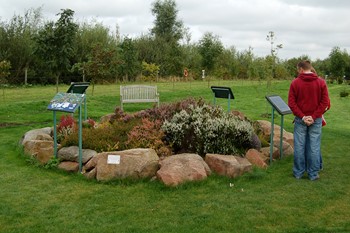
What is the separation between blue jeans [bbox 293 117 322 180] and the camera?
7355 mm

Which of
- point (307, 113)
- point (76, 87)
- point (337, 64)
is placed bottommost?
point (307, 113)

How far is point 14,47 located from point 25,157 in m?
29.9

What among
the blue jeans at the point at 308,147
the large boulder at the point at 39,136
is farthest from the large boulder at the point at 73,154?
the blue jeans at the point at 308,147

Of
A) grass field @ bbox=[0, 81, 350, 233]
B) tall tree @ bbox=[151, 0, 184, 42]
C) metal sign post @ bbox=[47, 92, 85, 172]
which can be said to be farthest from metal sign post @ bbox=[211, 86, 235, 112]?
tall tree @ bbox=[151, 0, 184, 42]

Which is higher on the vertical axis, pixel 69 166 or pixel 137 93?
pixel 137 93

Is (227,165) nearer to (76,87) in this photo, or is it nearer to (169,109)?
(169,109)

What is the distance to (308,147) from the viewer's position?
24.5ft

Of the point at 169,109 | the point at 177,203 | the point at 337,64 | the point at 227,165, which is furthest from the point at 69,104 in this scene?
the point at 337,64

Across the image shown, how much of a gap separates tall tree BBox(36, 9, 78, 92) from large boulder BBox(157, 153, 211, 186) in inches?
592

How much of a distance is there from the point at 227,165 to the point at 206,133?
3.42 ft

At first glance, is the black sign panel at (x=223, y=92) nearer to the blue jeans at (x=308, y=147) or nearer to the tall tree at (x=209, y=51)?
the blue jeans at (x=308, y=147)

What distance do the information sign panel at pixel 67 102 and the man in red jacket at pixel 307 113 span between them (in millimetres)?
3656

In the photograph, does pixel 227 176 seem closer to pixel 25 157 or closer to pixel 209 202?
pixel 209 202

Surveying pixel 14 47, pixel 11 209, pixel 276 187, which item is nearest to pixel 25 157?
pixel 11 209
